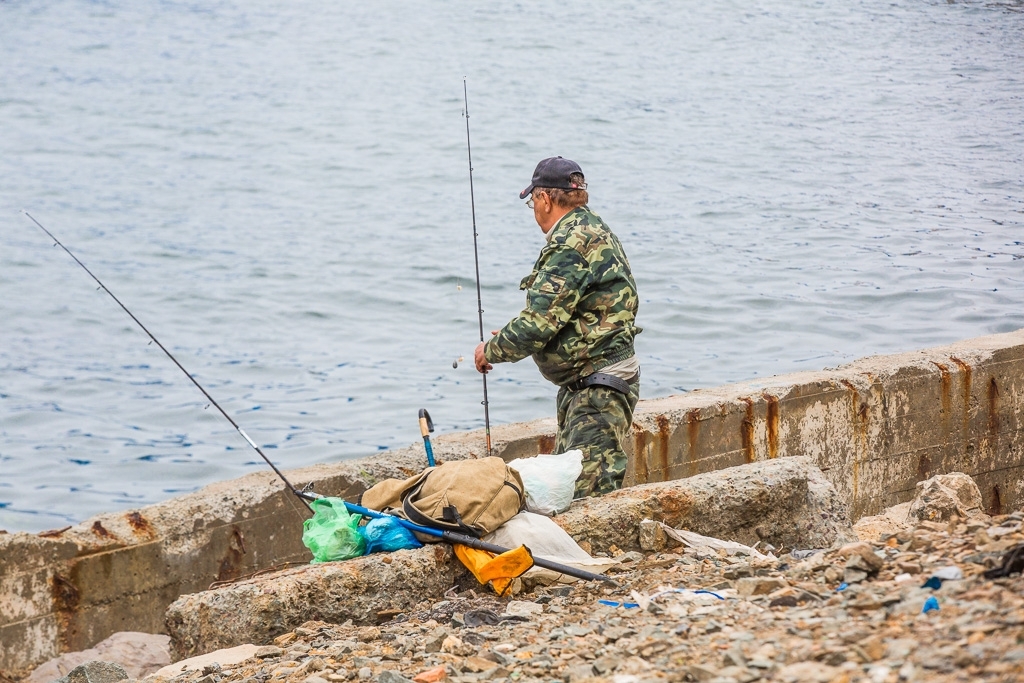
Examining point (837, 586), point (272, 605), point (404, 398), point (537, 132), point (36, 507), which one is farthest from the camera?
point (537, 132)

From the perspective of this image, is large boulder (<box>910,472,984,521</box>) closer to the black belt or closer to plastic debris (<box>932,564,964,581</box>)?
the black belt

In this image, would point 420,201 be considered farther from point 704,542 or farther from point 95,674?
point 95,674

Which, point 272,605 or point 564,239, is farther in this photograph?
point 564,239

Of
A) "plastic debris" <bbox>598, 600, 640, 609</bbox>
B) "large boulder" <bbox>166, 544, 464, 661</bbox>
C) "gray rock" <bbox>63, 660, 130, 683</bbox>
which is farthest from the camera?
"large boulder" <bbox>166, 544, 464, 661</bbox>

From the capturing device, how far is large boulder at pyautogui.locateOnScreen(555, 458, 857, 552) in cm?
523

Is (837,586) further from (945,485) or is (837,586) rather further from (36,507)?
(36,507)

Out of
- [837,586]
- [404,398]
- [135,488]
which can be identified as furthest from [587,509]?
[404,398]

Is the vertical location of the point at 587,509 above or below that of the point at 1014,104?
below

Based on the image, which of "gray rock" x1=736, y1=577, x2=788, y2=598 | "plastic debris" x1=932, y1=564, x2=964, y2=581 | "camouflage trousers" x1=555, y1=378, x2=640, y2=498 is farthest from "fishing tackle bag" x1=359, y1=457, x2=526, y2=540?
"plastic debris" x1=932, y1=564, x2=964, y2=581

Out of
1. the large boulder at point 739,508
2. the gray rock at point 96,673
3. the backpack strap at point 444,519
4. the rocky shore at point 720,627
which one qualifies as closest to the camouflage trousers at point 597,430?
the large boulder at point 739,508

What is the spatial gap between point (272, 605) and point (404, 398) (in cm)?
1015

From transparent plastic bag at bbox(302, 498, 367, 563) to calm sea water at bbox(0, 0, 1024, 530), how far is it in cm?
688

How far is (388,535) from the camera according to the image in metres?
4.93

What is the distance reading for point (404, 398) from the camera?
48.3 feet
